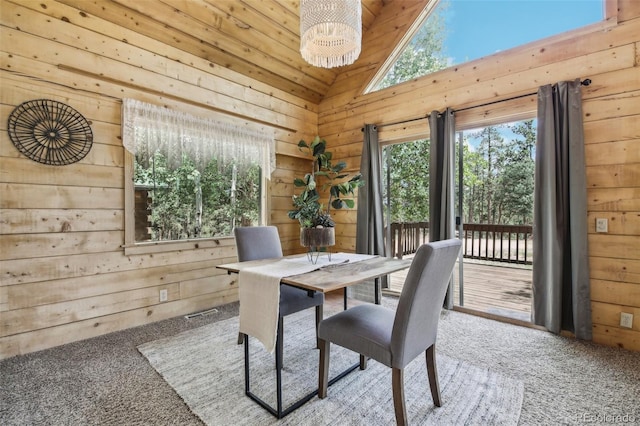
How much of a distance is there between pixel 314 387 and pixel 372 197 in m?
2.43

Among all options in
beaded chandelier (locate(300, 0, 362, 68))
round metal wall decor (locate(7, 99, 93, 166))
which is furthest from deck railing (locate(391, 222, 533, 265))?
round metal wall decor (locate(7, 99, 93, 166))

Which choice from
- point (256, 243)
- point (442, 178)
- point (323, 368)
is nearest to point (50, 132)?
point (256, 243)

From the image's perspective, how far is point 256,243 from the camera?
2.51 m

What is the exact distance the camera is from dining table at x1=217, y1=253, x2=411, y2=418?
1.58 metres

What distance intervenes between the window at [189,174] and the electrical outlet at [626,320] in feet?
11.8

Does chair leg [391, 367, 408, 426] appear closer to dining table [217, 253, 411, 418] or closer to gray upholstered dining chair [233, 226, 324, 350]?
dining table [217, 253, 411, 418]

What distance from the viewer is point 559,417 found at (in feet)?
5.27

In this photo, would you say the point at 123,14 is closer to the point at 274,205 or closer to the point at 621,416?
the point at 274,205

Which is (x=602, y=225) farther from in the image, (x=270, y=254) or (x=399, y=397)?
(x=270, y=254)

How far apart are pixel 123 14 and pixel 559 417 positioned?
4.21 meters

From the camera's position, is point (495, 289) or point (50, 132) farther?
point (495, 289)

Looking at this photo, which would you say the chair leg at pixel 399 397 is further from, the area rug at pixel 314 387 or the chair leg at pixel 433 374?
the chair leg at pixel 433 374

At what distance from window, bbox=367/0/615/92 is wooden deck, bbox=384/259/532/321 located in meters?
2.30

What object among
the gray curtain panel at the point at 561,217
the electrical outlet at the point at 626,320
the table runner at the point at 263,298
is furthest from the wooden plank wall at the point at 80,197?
the electrical outlet at the point at 626,320
